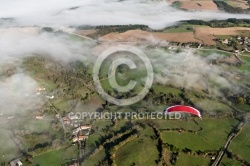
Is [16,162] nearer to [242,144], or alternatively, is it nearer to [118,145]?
[118,145]

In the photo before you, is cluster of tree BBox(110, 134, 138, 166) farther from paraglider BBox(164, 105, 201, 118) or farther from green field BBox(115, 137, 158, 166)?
paraglider BBox(164, 105, 201, 118)

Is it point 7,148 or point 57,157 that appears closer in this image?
point 57,157

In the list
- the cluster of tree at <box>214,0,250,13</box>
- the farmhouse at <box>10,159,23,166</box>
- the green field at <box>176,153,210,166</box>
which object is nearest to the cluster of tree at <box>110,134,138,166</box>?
the green field at <box>176,153,210,166</box>

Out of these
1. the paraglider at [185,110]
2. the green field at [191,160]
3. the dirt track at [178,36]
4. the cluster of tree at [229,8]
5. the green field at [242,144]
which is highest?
the cluster of tree at [229,8]

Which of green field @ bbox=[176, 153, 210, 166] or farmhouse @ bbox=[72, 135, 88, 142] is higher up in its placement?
farmhouse @ bbox=[72, 135, 88, 142]

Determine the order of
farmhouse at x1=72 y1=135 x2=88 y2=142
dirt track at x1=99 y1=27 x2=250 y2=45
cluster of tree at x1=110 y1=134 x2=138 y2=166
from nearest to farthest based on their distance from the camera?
cluster of tree at x1=110 y1=134 x2=138 y2=166, farmhouse at x1=72 y1=135 x2=88 y2=142, dirt track at x1=99 y1=27 x2=250 y2=45

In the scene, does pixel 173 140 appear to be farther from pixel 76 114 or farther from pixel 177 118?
pixel 76 114

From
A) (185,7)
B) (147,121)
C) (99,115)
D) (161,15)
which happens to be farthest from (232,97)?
(185,7)

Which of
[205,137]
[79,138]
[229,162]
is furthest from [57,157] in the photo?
[229,162]

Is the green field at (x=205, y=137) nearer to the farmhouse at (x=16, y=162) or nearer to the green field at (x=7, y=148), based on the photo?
the farmhouse at (x=16, y=162)

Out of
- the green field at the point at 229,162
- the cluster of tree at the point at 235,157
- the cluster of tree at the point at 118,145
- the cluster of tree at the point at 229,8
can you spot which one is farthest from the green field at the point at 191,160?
the cluster of tree at the point at 229,8

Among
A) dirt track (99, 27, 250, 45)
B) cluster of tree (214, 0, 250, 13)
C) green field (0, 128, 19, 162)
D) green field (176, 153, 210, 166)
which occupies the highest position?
cluster of tree (214, 0, 250, 13)
